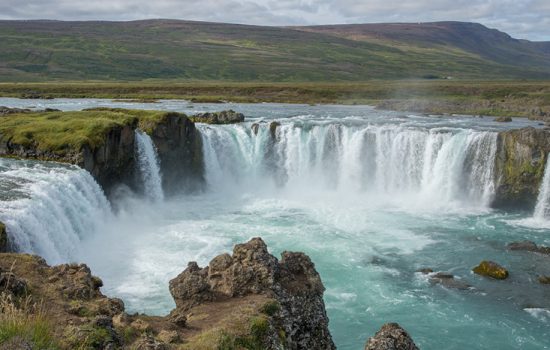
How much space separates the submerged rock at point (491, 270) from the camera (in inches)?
1009

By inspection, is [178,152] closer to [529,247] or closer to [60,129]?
[60,129]

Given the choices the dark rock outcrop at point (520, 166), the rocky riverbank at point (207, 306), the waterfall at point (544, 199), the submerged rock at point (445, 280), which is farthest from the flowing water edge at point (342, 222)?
the rocky riverbank at point (207, 306)

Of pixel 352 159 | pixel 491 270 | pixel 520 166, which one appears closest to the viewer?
pixel 491 270

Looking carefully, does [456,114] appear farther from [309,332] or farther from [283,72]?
[283,72]

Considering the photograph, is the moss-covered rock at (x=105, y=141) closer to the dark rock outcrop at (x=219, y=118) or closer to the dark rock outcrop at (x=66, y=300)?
the dark rock outcrop at (x=219, y=118)

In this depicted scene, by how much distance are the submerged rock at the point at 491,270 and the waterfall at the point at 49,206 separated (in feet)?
64.6

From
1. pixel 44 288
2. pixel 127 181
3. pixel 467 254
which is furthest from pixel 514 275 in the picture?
pixel 127 181

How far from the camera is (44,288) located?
45.2ft

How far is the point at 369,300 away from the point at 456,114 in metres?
49.9

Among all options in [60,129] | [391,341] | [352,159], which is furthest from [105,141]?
[391,341]

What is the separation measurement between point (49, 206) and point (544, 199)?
32325 mm

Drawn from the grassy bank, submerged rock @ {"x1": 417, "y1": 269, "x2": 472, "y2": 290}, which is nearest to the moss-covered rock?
submerged rock @ {"x1": 417, "y1": 269, "x2": 472, "y2": 290}

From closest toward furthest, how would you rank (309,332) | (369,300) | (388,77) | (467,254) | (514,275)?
(309,332) < (369,300) < (514,275) < (467,254) < (388,77)

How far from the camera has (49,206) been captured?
2505 cm
